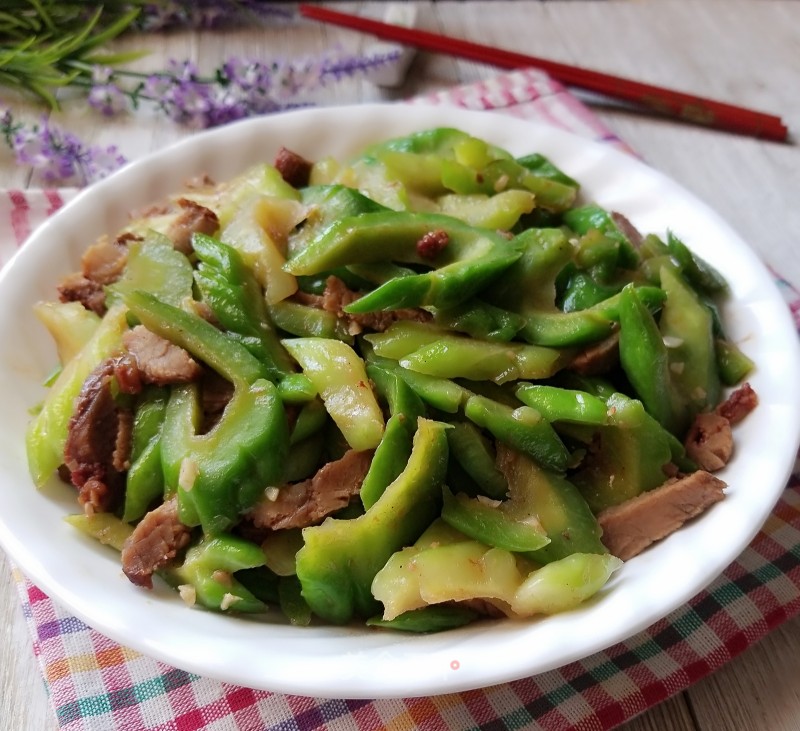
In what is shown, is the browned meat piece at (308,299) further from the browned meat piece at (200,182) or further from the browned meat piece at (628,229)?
the browned meat piece at (628,229)

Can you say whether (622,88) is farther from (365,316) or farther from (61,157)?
(61,157)

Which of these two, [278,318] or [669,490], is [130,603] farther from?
[669,490]

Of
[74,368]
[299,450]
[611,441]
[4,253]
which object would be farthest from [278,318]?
[4,253]

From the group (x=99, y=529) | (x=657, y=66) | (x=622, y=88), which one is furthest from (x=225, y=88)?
(x=99, y=529)

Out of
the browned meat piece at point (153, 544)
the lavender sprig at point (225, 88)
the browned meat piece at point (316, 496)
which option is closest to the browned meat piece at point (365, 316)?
the browned meat piece at point (316, 496)

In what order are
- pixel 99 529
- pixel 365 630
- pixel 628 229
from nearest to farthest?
pixel 365 630 < pixel 99 529 < pixel 628 229

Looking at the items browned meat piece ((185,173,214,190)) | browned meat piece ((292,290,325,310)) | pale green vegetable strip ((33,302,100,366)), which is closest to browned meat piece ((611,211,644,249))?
browned meat piece ((292,290,325,310))
